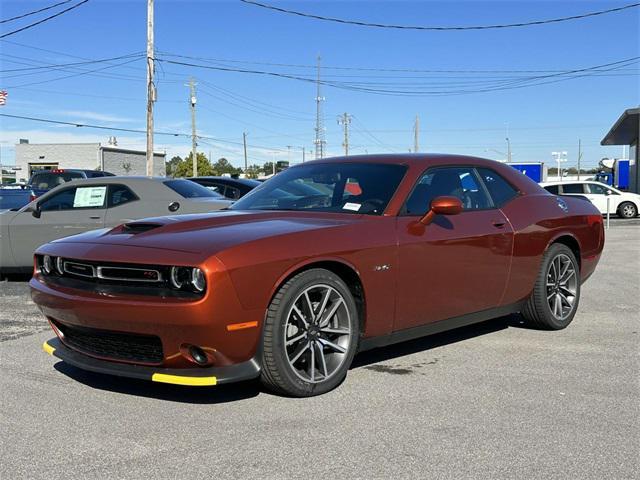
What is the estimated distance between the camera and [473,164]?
5.43 m

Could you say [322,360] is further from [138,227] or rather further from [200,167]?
[200,167]

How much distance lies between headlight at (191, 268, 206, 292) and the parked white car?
2174 cm

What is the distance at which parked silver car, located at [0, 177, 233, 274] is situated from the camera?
28.2 ft

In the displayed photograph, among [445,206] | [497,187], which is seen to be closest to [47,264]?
[445,206]

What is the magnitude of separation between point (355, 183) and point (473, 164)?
1157mm

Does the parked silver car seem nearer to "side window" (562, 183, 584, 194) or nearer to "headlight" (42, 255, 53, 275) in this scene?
"headlight" (42, 255, 53, 275)

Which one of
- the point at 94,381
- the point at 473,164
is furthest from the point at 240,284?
the point at 473,164

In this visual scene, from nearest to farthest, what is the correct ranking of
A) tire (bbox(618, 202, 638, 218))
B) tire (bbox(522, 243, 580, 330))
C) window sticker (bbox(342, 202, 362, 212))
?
window sticker (bbox(342, 202, 362, 212)) → tire (bbox(522, 243, 580, 330)) → tire (bbox(618, 202, 638, 218))

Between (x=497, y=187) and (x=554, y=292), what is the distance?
3.61 ft

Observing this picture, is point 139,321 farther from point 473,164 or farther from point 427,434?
point 473,164

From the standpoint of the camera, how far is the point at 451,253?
4.68 meters

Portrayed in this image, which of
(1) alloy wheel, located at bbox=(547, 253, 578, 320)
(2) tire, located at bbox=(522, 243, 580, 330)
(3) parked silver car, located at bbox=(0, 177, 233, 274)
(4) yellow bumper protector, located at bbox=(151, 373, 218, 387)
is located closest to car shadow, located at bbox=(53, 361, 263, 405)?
(4) yellow bumper protector, located at bbox=(151, 373, 218, 387)

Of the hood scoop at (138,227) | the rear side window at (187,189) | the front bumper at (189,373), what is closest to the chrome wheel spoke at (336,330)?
the front bumper at (189,373)

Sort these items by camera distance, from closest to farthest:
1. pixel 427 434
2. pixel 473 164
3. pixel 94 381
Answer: pixel 427 434, pixel 94 381, pixel 473 164
